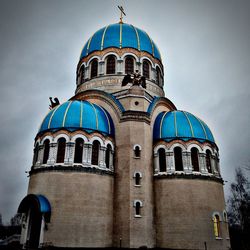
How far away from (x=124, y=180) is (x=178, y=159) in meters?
4.55

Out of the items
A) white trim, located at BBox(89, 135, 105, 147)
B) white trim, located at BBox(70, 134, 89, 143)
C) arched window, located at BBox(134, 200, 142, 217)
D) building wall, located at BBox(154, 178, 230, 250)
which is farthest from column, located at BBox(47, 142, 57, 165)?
building wall, located at BBox(154, 178, 230, 250)

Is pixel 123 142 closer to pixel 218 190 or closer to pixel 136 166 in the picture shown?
pixel 136 166

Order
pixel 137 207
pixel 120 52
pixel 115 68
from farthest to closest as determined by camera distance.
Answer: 1. pixel 120 52
2. pixel 115 68
3. pixel 137 207

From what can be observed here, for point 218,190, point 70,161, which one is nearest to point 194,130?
point 218,190

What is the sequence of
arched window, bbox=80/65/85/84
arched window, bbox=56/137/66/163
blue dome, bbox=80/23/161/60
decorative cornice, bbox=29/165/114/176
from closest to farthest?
decorative cornice, bbox=29/165/114/176
arched window, bbox=56/137/66/163
blue dome, bbox=80/23/161/60
arched window, bbox=80/65/85/84

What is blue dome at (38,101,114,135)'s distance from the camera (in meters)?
18.2

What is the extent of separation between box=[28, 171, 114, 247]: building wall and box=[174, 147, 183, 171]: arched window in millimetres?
5400

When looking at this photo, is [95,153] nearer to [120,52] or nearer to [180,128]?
[180,128]

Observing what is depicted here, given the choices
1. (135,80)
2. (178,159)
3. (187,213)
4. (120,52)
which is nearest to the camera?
(187,213)

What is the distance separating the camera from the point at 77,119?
1847cm

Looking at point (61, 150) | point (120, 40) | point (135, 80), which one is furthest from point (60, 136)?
point (120, 40)

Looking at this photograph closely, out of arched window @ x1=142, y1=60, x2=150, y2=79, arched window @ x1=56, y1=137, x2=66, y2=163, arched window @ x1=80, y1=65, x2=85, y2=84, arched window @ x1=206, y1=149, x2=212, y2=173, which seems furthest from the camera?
arched window @ x1=80, y1=65, x2=85, y2=84

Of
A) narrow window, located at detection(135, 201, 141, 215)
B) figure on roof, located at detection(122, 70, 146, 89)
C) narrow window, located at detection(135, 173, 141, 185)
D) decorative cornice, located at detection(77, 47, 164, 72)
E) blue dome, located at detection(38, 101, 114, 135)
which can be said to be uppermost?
decorative cornice, located at detection(77, 47, 164, 72)

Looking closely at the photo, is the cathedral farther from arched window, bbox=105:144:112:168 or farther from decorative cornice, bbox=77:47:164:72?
decorative cornice, bbox=77:47:164:72
